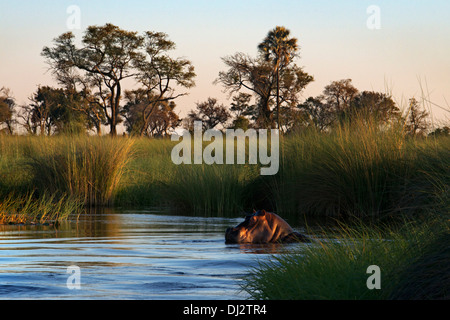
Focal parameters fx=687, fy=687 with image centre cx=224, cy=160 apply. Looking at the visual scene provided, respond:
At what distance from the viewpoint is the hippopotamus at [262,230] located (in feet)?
27.3

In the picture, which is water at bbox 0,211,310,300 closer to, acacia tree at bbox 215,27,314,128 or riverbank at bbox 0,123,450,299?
riverbank at bbox 0,123,450,299

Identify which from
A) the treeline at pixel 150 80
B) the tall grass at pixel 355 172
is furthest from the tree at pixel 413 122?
the treeline at pixel 150 80

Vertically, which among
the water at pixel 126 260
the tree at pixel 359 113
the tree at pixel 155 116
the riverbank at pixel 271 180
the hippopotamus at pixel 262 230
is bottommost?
the water at pixel 126 260

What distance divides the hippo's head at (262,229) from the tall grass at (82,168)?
5999 mm

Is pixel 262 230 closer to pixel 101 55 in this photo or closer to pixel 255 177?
pixel 255 177

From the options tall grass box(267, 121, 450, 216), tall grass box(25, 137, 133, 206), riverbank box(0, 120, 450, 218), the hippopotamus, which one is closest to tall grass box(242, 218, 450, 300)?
the hippopotamus

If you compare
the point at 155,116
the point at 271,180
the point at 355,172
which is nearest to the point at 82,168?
the point at 271,180

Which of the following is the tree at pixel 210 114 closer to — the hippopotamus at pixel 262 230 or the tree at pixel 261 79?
the tree at pixel 261 79

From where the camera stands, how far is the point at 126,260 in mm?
6828

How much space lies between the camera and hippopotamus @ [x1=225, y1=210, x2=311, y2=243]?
328 inches

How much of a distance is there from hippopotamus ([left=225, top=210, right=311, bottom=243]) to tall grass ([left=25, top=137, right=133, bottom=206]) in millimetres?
5993

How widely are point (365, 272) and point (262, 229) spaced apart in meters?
3.95
